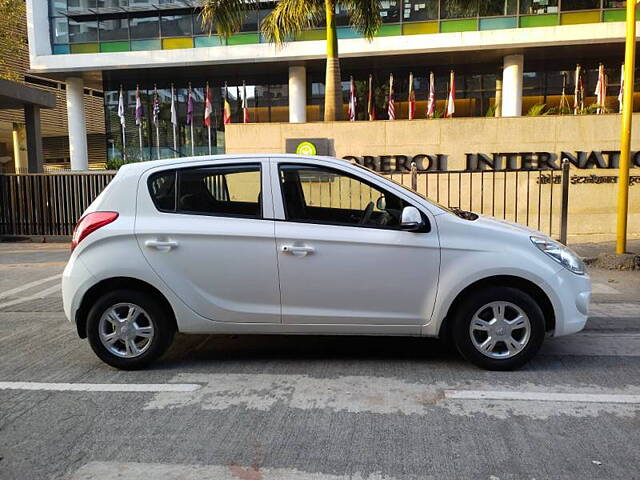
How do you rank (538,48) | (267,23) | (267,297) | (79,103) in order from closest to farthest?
(267,297), (267,23), (538,48), (79,103)

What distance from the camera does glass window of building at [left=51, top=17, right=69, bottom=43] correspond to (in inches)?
1095

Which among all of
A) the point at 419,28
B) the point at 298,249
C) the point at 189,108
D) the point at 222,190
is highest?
the point at 419,28

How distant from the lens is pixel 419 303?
15.0ft

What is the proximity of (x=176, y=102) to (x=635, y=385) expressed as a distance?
29632mm

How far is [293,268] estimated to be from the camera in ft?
15.1

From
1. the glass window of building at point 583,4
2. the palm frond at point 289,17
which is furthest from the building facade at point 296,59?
the palm frond at point 289,17

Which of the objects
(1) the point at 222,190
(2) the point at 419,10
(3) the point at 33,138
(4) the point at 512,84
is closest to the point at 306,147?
(1) the point at 222,190

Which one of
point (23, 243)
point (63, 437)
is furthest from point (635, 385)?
point (23, 243)

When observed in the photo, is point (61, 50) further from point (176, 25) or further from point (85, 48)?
point (176, 25)

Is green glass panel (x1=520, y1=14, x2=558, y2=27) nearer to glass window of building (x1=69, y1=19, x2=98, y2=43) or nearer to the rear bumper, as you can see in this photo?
glass window of building (x1=69, y1=19, x2=98, y2=43)

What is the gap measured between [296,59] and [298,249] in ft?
74.8

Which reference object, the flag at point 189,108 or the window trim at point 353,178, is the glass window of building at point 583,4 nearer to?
the flag at point 189,108

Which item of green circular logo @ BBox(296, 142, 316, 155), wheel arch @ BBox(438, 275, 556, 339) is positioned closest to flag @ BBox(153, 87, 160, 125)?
green circular logo @ BBox(296, 142, 316, 155)

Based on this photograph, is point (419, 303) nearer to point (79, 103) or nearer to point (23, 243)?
point (23, 243)
